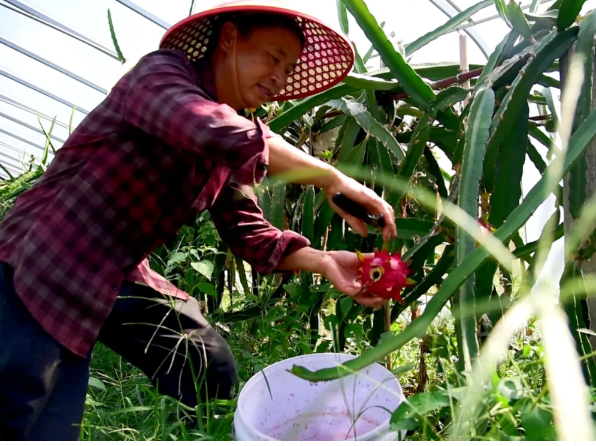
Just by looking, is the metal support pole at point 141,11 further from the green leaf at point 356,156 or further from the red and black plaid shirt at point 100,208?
the red and black plaid shirt at point 100,208

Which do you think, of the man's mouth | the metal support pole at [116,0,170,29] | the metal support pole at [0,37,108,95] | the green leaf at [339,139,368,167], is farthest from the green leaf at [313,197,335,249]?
the metal support pole at [0,37,108,95]

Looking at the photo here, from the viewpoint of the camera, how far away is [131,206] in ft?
3.05

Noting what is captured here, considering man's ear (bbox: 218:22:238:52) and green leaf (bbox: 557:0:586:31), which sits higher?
green leaf (bbox: 557:0:586:31)

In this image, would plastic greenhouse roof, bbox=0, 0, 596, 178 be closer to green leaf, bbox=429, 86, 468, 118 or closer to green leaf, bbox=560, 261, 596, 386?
green leaf, bbox=429, 86, 468, 118

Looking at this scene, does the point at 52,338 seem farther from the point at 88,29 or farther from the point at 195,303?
the point at 88,29

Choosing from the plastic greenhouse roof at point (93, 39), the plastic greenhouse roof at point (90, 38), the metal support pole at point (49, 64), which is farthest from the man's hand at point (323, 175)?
the metal support pole at point (49, 64)

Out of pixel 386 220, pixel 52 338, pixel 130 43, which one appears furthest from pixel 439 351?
pixel 130 43

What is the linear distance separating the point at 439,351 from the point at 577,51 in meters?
0.58

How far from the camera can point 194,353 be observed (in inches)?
43.1

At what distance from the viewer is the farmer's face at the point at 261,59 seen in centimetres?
92

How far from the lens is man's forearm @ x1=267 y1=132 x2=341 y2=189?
78cm

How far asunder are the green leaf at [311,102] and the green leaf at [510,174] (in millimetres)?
510

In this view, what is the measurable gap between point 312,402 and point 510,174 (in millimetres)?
564

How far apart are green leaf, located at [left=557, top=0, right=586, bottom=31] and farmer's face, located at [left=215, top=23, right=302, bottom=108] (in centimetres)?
47
